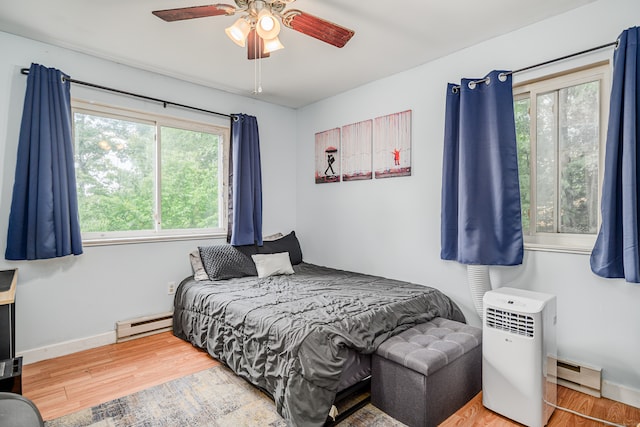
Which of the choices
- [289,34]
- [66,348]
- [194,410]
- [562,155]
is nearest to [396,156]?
[562,155]

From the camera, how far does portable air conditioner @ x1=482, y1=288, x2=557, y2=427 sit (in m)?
1.79

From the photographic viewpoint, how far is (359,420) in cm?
192

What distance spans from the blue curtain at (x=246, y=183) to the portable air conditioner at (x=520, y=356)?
98.4 inches

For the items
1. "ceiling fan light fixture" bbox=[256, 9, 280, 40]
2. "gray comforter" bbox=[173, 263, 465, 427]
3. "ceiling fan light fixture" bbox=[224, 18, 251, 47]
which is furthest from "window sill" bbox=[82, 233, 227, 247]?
"ceiling fan light fixture" bbox=[256, 9, 280, 40]

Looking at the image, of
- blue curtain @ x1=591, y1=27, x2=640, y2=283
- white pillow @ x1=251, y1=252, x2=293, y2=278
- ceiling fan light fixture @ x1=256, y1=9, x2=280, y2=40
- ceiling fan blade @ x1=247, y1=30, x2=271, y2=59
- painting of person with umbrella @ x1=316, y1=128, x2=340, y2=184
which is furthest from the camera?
painting of person with umbrella @ x1=316, y1=128, x2=340, y2=184

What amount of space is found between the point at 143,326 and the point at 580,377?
3.48 metres

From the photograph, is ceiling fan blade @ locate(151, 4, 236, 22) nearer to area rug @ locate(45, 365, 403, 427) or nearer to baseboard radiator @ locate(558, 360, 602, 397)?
area rug @ locate(45, 365, 403, 427)

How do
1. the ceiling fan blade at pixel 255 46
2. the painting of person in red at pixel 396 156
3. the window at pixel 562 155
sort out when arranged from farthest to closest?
the painting of person in red at pixel 396 156
the window at pixel 562 155
the ceiling fan blade at pixel 255 46

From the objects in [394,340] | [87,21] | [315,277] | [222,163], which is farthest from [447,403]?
[87,21]

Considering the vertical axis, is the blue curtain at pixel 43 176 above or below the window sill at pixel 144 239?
above

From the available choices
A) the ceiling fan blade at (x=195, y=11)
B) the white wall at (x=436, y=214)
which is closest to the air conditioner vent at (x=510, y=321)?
the white wall at (x=436, y=214)

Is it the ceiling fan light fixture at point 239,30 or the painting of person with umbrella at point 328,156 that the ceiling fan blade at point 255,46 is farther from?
the painting of person with umbrella at point 328,156

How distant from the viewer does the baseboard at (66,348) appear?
2.57 m

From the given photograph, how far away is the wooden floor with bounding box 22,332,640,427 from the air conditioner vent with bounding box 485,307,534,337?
537mm
